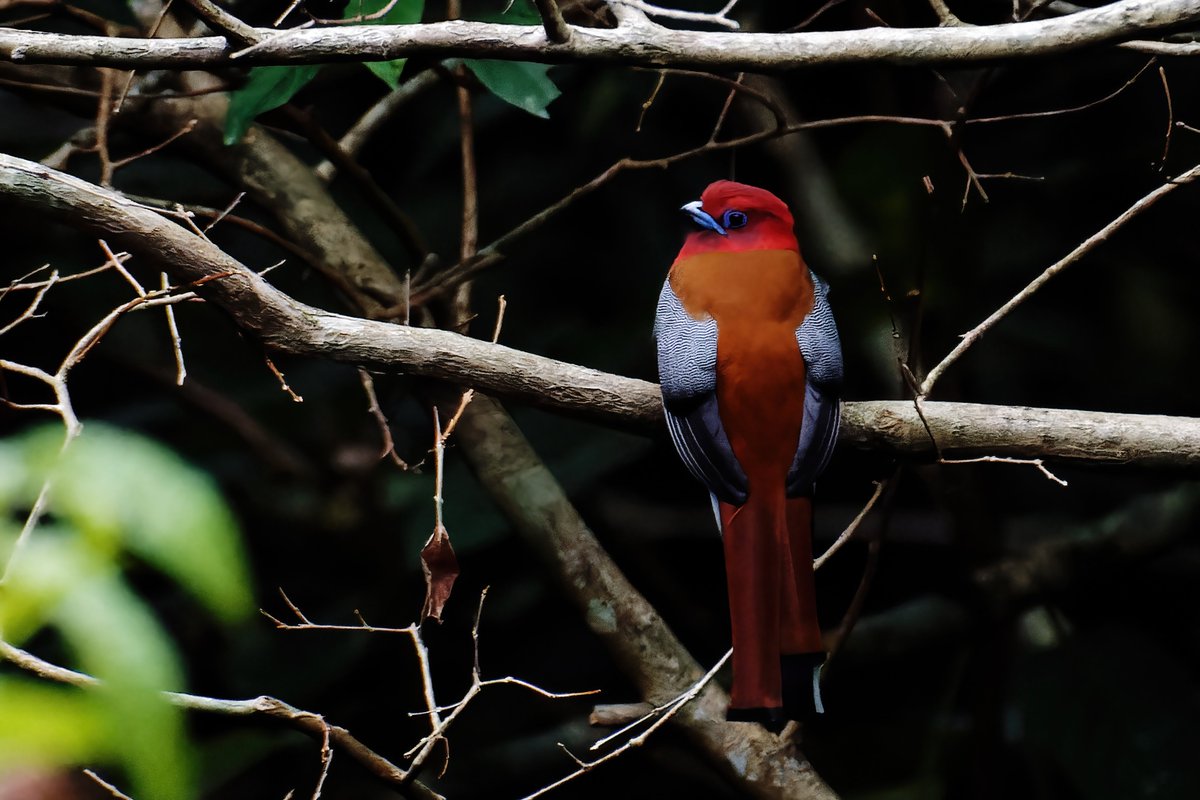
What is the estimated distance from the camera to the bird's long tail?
1217 mm

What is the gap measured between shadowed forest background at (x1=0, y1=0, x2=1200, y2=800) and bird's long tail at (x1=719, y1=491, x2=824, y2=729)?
698 mm

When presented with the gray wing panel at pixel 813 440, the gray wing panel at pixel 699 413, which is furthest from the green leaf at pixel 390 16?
the gray wing panel at pixel 813 440

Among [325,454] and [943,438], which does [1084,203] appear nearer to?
[943,438]

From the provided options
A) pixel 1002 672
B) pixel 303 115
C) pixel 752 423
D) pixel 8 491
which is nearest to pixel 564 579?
pixel 752 423

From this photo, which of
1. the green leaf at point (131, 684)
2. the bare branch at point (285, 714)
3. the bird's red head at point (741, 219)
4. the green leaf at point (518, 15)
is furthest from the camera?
the green leaf at point (518, 15)

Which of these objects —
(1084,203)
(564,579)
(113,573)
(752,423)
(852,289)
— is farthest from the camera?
(1084,203)

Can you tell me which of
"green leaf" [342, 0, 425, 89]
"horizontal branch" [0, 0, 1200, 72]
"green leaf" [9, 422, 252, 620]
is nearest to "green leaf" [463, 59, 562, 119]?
→ "green leaf" [342, 0, 425, 89]

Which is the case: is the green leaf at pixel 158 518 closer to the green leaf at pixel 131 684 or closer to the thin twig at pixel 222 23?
the green leaf at pixel 131 684

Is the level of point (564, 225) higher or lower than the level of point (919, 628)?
higher

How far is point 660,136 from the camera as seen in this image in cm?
255

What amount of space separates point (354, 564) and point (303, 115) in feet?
3.38

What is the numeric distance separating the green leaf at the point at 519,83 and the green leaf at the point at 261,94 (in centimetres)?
24

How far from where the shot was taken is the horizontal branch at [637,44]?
45.6 inches

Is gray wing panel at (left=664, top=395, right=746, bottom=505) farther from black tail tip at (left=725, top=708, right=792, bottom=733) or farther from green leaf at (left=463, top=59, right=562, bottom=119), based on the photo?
green leaf at (left=463, top=59, right=562, bottom=119)
